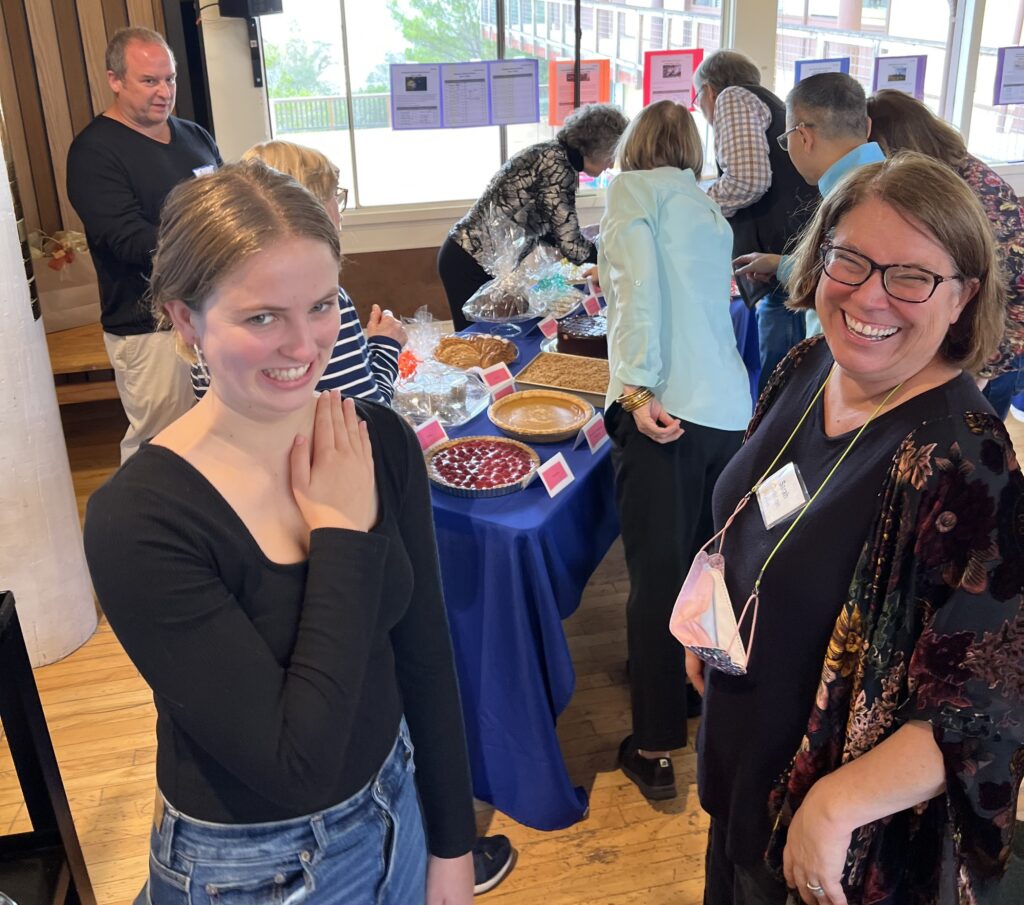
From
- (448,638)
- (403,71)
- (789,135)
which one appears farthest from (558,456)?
(403,71)

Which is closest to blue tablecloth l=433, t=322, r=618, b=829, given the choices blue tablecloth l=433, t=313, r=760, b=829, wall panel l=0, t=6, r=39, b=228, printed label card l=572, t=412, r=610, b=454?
blue tablecloth l=433, t=313, r=760, b=829

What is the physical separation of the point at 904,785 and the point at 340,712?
0.64 m

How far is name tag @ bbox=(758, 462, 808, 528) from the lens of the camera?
125 cm

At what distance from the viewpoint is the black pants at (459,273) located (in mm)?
3723

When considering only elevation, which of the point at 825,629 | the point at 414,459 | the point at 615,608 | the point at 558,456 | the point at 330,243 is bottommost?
the point at 615,608

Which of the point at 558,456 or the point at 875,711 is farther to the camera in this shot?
the point at 558,456


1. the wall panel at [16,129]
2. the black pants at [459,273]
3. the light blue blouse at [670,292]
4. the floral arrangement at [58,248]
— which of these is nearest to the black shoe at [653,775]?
the light blue blouse at [670,292]

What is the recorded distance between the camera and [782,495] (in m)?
1.29

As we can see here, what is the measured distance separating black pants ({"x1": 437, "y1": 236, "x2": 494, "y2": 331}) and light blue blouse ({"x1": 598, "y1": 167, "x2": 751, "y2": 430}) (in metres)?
1.51

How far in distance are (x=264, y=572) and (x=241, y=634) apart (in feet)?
0.25

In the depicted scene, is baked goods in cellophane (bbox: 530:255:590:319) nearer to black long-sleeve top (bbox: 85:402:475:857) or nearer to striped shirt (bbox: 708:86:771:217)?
striped shirt (bbox: 708:86:771:217)

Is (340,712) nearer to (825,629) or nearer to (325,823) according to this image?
(325,823)

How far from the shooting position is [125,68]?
10.3ft

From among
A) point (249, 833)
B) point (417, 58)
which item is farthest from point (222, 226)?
point (417, 58)
